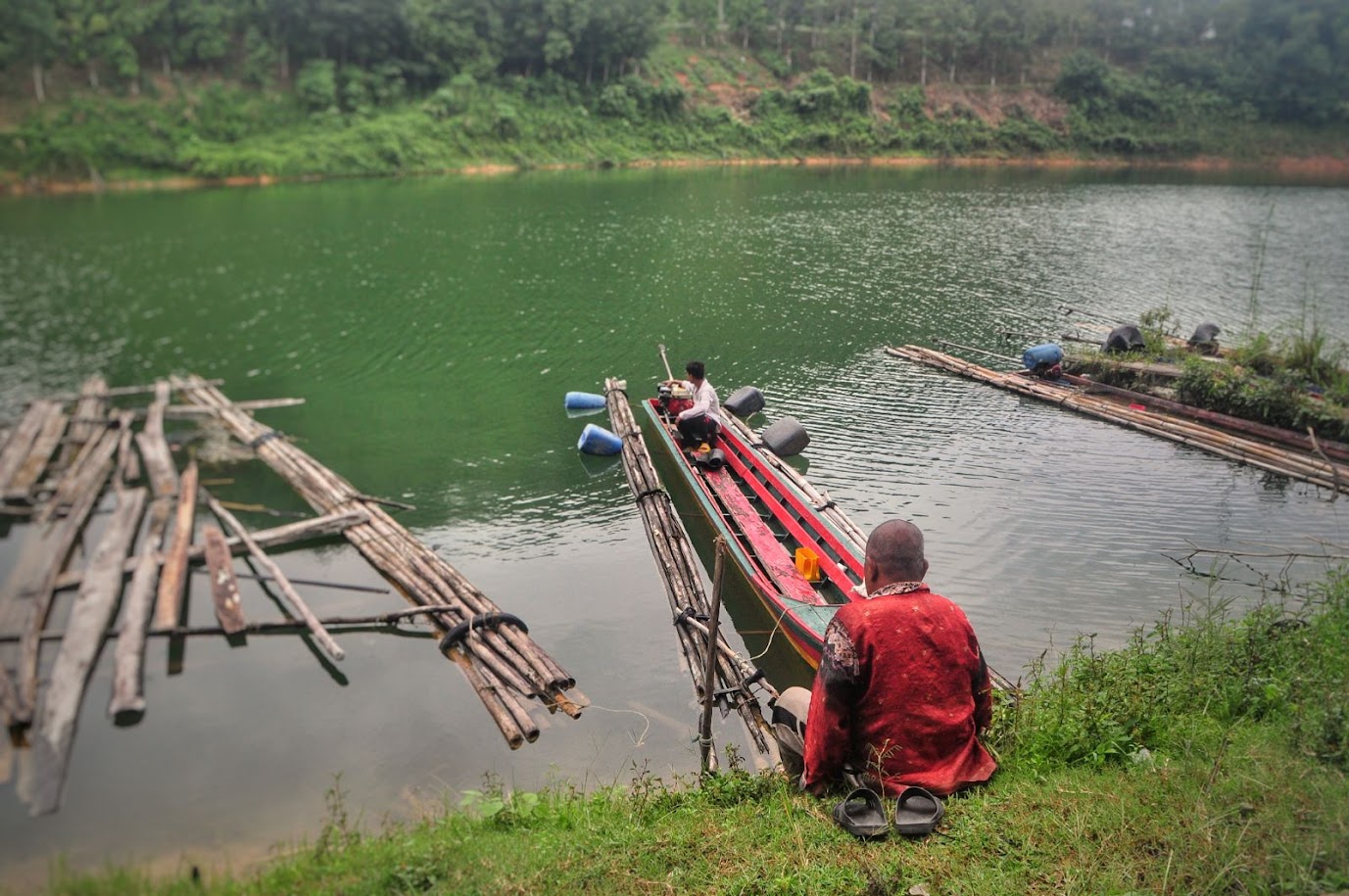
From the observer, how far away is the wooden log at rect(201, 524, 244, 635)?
368 inches

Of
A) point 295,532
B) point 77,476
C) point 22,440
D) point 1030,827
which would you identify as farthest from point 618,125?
point 1030,827

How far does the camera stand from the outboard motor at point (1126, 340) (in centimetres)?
1802

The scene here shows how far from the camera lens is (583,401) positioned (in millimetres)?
16641

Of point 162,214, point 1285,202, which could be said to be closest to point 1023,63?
point 1285,202

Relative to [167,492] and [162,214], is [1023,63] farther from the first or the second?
[167,492]

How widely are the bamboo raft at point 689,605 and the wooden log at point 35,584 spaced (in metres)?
5.93

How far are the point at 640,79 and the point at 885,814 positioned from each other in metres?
65.7

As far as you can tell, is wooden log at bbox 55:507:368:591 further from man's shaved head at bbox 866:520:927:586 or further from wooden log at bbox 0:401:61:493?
man's shaved head at bbox 866:520:927:586

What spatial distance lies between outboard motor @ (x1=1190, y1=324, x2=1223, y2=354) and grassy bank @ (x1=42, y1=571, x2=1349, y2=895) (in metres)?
13.8

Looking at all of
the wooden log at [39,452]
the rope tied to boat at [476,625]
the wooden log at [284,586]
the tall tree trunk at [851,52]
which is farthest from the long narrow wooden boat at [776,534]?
the tall tree trunk at [851,52]

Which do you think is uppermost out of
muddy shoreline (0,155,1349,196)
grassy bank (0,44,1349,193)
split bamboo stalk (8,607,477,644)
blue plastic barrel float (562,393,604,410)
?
grassy bank (0,44,1349,193)

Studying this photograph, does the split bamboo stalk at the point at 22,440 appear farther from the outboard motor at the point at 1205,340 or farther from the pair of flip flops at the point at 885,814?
the outboard motor at the point at 1205,340

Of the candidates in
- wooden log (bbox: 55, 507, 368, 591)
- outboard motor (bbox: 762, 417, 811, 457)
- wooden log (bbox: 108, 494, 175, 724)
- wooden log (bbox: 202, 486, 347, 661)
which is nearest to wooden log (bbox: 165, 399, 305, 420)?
wooden log (bbox: 202, 486, 347, 661)

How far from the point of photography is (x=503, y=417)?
16578 millimetres
